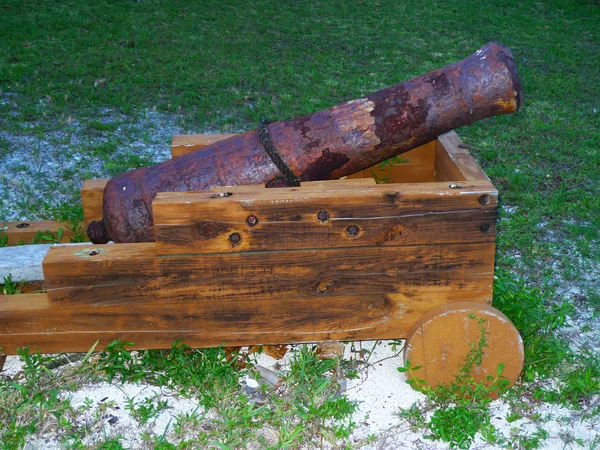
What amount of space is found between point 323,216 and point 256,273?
37 cm

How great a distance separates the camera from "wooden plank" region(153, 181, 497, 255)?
300 cm

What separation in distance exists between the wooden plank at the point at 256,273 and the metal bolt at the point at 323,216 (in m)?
0.15

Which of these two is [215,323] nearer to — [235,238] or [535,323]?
[235,238]

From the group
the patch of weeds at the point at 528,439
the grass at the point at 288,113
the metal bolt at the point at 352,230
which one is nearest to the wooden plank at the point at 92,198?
the grass at the point at 288,113

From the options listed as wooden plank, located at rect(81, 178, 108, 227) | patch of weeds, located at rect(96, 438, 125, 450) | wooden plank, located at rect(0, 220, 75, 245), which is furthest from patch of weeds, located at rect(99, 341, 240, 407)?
wooden plank, located at rect(0, 220, 75, 245)

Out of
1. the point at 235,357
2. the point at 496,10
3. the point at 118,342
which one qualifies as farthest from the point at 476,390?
the point at 496,10

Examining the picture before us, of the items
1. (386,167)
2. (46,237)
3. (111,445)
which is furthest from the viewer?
(46,237)

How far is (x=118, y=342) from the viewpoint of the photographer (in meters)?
3.25

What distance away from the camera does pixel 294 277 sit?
316 centimetres

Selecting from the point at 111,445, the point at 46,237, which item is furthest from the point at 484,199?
the point at 46,237

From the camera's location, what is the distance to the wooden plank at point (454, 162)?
3.36m

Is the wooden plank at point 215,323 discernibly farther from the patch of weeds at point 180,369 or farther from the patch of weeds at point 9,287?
the patch of weeds at point 9,287

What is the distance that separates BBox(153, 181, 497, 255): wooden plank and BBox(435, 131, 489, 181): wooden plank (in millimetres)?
246

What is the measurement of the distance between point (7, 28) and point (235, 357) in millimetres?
7701
